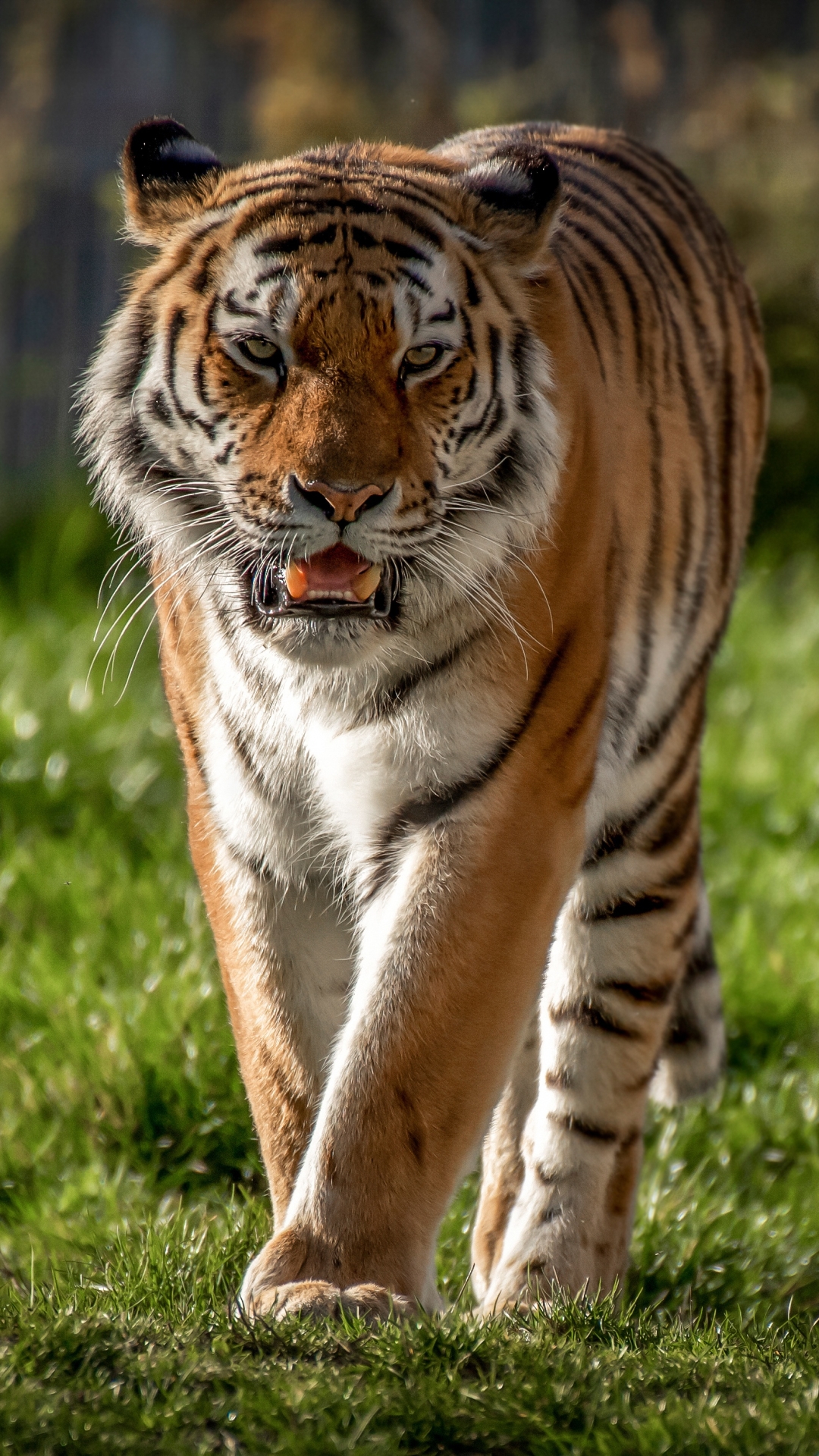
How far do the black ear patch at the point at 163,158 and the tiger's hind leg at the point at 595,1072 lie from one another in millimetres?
1375

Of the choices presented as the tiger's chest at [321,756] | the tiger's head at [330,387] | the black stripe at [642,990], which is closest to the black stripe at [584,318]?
the tiger's head at [330,387]

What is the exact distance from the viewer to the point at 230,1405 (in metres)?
1.89

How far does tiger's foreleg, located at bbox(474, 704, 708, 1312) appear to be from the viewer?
123 inches

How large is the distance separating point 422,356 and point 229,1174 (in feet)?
5.60

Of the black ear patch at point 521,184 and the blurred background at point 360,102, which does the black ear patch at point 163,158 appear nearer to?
the black ear patch at point 521,184

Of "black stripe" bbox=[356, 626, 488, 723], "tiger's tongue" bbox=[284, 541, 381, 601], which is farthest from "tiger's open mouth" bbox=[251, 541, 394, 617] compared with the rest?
"black stripe" bbox=[356, 626, 488, 723]

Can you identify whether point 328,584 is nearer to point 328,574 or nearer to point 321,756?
point 328,574

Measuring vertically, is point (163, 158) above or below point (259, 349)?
above

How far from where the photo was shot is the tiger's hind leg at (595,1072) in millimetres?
3105

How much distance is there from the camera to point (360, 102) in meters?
10.3

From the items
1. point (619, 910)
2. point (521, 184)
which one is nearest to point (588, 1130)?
point (619, 910)

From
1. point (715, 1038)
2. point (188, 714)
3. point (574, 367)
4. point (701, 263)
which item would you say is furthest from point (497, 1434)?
point (701, 263)

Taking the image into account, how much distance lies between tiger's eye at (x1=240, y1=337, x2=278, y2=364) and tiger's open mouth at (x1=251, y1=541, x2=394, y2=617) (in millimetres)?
270

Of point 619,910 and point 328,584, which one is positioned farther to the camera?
point 619,910
